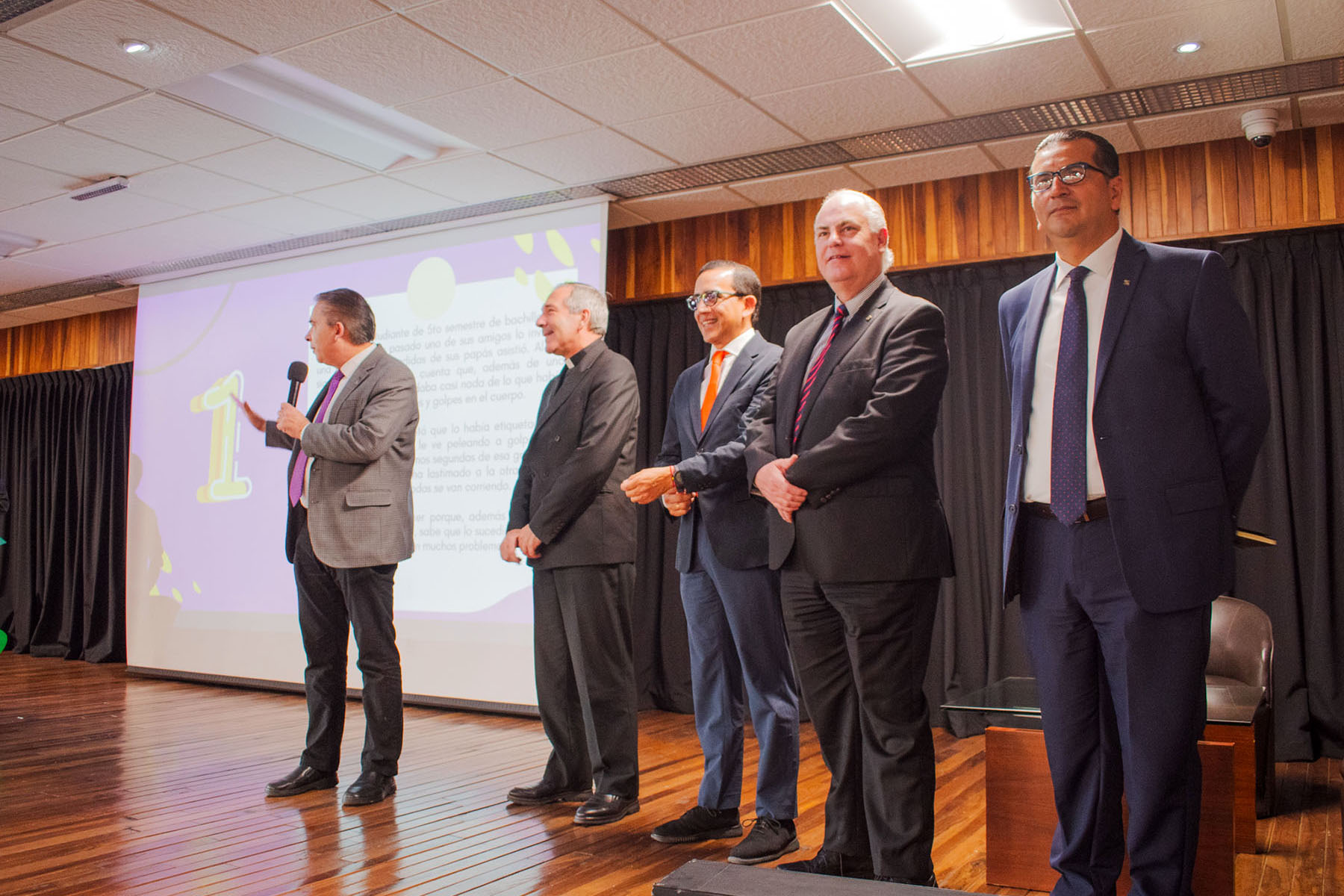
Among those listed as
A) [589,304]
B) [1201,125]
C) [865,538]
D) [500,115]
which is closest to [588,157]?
[500,115]

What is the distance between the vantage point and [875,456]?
6.77 ft

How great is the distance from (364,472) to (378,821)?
1.06 meters

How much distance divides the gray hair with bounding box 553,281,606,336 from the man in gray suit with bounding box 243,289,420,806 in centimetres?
62

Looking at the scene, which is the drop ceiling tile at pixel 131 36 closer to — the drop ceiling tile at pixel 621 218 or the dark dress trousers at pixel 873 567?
the drop ceiling tile at pixel 621 218

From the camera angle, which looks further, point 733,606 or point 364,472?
point 364,472

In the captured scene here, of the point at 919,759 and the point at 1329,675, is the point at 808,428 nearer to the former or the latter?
the point at 919,759

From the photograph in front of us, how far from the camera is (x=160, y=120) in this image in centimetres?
455

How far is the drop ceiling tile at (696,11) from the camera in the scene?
348cm

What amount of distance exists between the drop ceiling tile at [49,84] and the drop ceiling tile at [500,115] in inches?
46.8

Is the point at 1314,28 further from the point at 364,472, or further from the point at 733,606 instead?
the point at 364,472

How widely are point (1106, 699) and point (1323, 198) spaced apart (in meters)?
3.62

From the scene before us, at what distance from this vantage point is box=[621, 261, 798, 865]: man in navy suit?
263 cm

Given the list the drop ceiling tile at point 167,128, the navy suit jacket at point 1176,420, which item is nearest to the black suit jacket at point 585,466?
the navy suit jacket at point 1176,420

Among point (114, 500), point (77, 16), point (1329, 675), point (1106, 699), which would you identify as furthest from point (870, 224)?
point (114, 500)
